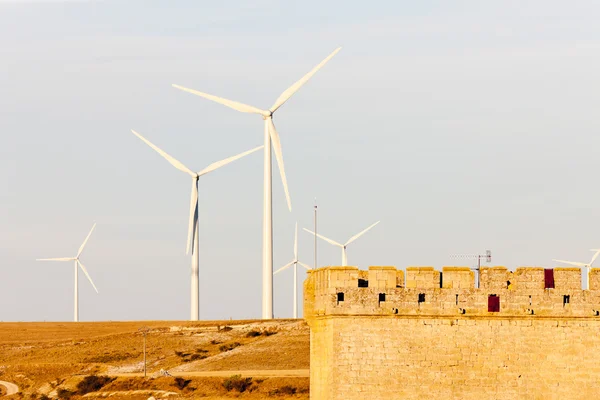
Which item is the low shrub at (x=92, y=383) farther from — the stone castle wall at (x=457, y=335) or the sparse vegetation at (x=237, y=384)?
the stone castle wall at (x=457, y=335)

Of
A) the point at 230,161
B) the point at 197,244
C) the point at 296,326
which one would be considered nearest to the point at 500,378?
the point at 296,326

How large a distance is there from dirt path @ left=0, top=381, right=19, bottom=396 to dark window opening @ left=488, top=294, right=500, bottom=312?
57.2 meters

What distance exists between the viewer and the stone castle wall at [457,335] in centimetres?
3325

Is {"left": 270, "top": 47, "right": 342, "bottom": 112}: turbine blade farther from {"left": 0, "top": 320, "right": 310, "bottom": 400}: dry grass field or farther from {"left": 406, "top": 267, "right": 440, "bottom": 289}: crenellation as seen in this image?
{"left": 406, "top": 267, "right": 440, "bottom": 289}: crenellation

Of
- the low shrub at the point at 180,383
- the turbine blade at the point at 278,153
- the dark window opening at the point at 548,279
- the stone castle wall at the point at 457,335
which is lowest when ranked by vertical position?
the low shrub at the point at 180,383

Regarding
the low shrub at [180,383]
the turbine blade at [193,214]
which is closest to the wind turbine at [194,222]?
the turbine blade at [193,214]

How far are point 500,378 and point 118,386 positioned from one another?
4529cm

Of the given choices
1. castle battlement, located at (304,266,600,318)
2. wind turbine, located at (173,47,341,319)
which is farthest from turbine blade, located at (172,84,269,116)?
castle battlement, located at (304,266,600,318)

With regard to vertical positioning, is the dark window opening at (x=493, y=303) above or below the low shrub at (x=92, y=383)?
above

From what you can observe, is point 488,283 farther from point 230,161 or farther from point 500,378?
point 230,161

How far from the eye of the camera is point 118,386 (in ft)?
246

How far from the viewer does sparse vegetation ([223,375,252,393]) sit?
68.2 meters

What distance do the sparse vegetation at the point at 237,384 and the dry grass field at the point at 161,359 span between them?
0.04 ft

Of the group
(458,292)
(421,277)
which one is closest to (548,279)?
(458,292)
